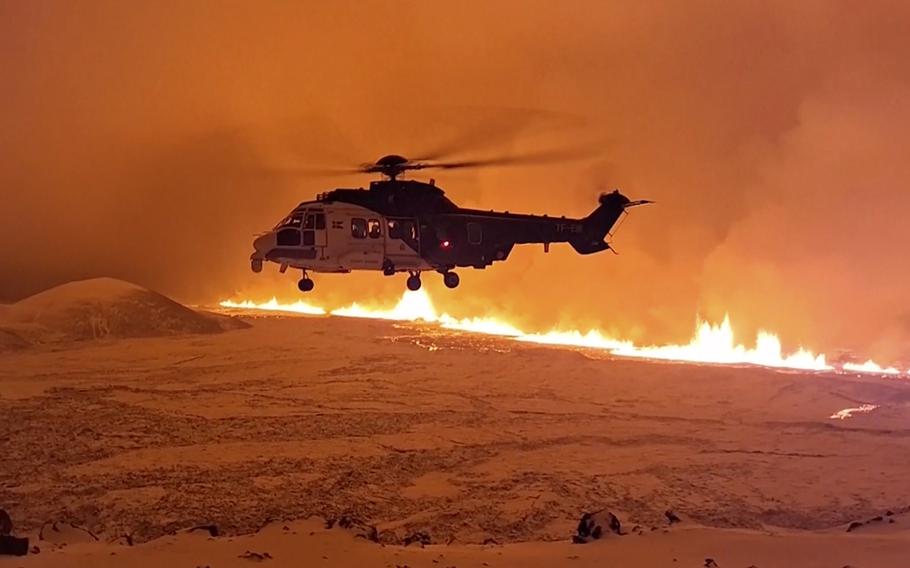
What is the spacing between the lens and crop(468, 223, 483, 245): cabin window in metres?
11.1

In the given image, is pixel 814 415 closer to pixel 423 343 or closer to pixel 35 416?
pixel 423 343

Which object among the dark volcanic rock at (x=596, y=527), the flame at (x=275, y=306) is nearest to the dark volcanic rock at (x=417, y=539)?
the dark volcanic rock at (x=596, y=527)

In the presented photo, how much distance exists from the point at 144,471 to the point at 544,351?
14648 millimetres

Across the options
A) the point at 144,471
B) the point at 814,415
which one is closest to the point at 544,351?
the point at 814,415

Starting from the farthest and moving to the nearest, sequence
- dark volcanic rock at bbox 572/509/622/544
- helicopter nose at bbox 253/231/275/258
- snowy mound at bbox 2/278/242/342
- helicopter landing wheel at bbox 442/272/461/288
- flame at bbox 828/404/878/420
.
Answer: snowy mound at bbox 2/278/242/342 → flame at bbox 828/404/878/420 → helicopter nose at bbox 253/231/275/258 → helicopter landing wheel at bbox 442/272/461/288 → dark volcanic rock at bbox 572/509/622/544

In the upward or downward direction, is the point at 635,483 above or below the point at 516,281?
below

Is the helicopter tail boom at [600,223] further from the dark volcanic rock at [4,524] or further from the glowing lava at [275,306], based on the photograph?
the glowing lava at [275,306]

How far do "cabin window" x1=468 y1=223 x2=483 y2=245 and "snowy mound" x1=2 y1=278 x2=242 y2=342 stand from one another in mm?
15195

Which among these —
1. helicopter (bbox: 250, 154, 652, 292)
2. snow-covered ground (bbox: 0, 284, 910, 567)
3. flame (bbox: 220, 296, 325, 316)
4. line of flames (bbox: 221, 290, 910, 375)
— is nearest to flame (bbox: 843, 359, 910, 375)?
line of flames (bbox: 221, 290, 910, 375)

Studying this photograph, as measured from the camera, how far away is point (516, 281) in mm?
31891

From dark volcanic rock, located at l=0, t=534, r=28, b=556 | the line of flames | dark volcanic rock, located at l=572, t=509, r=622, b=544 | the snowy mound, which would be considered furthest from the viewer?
the line of flames

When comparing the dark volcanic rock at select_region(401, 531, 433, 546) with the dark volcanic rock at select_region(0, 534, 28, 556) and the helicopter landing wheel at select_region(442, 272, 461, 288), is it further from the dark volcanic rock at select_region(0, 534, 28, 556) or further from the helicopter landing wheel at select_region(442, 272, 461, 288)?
the dark volcanic rock at select_region(0, 534, 28, 556)

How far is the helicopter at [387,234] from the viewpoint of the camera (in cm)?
1073

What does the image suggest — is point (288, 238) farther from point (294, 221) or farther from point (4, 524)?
point (4, 524)
